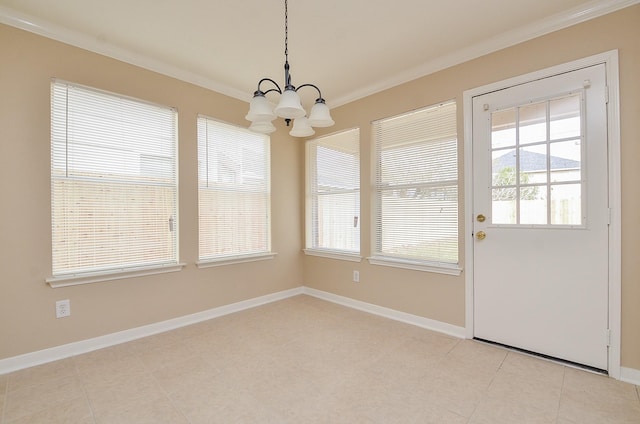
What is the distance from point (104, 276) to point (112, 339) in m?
0.56

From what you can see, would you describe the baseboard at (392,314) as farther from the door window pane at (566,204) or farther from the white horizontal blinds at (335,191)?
the door window pane at (566,204)

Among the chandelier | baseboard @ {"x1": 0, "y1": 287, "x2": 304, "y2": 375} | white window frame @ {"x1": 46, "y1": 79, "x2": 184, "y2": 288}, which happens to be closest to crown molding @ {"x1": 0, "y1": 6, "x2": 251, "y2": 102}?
white window frame @ {"x1": 46, "y1": 79, "x2": 184, "y2": 288}

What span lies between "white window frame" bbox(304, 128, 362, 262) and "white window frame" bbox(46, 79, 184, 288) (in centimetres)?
172

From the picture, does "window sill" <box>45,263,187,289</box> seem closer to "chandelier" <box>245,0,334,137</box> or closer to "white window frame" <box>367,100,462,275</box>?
"chandelier" <box>245,0,334,137</box>

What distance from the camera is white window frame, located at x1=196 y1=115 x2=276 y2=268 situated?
10.5ft

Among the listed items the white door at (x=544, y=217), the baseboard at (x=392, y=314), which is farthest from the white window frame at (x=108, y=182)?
the white door at (x=544, y=217)

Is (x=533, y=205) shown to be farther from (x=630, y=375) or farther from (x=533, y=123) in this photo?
(x=630, y=375)

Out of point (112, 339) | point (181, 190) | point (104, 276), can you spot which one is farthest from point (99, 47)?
point (112, 339)

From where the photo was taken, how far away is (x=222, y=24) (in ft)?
7.43

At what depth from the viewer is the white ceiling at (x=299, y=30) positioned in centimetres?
207

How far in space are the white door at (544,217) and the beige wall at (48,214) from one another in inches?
107

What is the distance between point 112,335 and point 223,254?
122cm

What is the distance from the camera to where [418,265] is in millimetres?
2969

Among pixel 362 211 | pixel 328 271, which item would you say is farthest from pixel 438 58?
pixel 328 271
